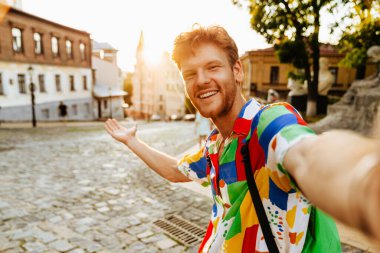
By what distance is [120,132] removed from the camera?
2.64m

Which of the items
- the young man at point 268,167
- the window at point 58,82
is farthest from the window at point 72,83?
the young man at point 268,167

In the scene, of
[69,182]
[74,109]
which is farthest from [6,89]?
[69,182]

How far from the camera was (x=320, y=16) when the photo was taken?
16531 mm

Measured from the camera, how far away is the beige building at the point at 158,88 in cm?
6281

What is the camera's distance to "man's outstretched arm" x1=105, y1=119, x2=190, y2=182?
231 centimetres

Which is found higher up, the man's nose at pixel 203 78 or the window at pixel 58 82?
the window at pixel 58 82

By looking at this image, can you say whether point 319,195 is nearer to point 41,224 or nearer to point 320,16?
point 41,224

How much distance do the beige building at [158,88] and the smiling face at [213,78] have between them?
58.0 m

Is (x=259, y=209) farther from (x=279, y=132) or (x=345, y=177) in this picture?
(x=345, y=177)

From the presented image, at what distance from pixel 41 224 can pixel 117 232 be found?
1355 millimetres

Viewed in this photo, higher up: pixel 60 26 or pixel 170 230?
pixel 60 26

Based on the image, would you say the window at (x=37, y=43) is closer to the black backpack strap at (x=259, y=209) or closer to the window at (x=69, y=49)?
the window at (x=69, y=49)

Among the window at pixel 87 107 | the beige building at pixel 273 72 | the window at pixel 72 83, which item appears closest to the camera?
the window at pixel 72 83

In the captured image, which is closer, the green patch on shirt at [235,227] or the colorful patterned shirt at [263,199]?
the colorful patterned shirt at [263,199]
